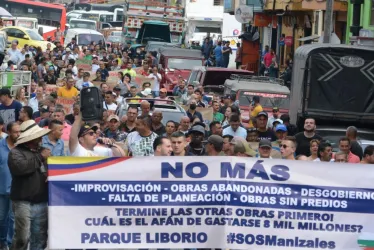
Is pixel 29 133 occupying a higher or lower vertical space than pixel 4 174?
higher

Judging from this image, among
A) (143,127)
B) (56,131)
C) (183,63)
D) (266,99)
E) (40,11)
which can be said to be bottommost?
(40,11)

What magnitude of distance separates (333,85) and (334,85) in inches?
0.7

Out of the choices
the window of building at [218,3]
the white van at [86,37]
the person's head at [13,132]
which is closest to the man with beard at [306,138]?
the person's head at [13,132]

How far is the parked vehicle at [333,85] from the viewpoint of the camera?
21.6 meters

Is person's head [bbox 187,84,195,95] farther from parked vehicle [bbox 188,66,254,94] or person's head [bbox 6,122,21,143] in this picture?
person's head [bbox 6,122,21,143]

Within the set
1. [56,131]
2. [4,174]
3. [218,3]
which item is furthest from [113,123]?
[218,3]

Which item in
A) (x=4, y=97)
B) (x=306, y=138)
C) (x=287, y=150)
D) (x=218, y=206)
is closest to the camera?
(x=218, y=206)

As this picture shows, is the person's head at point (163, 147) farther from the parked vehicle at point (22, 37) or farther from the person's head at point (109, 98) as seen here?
the parked vehicle at point (22, 37)

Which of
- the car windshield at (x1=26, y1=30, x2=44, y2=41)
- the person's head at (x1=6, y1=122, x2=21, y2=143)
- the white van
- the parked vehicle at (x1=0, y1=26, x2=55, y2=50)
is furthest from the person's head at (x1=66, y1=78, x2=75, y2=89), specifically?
the white van

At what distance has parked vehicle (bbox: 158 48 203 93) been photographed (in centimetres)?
3462

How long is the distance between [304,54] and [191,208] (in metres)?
11.9

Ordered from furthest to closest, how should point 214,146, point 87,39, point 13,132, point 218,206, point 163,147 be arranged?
point 87,39 → point 214,146 → point 13,132 → point 163,147 → point 218,206

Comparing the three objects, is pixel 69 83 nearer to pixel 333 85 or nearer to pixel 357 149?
pixel 333 85

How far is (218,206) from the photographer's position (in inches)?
405
